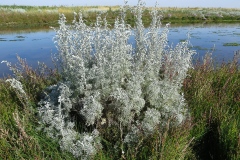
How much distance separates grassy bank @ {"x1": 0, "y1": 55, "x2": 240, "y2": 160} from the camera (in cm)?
332

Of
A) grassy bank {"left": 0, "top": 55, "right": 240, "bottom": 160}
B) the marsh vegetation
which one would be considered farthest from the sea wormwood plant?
grassy bank {"left": 0, "top": 55, "right": 240, "bottom": 160}

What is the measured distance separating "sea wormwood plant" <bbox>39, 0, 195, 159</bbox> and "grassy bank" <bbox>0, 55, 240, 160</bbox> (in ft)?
0.62

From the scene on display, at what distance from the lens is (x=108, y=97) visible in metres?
4.02

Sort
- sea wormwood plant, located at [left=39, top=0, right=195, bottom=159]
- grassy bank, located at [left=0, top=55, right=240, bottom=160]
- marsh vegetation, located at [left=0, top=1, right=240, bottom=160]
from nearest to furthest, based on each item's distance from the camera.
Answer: grassy bank, located at [left=0, top=55, right=240, bottom=160], marsh vegetation, located at [left=0, top=1, right=240, bottom=160], sea wormwood plant, located at [left=39, top=0, right=195, bottom=159]

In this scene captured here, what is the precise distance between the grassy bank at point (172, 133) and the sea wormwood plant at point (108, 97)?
19cm

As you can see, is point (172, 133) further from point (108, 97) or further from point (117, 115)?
point (108, 97)

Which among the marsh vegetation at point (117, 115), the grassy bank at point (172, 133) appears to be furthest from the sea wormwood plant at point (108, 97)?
the grassy bank at point (172, 133)

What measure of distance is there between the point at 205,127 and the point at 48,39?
64.9ft

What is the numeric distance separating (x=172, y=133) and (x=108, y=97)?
3.97ft

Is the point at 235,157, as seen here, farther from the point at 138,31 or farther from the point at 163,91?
the point at 138,31

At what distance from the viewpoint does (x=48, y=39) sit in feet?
70.8

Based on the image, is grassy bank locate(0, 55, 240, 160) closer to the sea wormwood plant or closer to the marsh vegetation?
the marsh vegetation

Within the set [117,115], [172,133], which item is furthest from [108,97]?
[172,133]

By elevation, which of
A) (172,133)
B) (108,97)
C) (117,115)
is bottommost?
(172,133)
